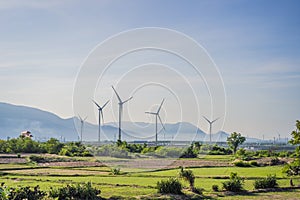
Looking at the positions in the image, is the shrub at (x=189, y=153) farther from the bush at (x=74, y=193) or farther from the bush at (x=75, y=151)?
the bush at (x=74, y=193)

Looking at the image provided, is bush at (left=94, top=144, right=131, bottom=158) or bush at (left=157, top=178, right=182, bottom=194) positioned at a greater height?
bush at (left=94, top=144, right=131, bottom=158)

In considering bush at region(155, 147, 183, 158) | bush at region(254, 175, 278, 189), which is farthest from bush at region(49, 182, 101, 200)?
bush at region(155, 147, 183, 158)


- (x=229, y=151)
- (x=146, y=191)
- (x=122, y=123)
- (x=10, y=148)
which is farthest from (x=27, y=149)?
(x=146, y=191)

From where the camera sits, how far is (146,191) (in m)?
24.2

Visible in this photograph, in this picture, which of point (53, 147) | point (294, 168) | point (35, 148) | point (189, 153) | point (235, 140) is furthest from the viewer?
point (235, 140)

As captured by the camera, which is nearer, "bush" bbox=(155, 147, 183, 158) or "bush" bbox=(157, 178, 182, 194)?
"bush" bbox=(157, 178, 182, 194)

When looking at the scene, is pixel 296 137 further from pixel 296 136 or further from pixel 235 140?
pixel 235 140

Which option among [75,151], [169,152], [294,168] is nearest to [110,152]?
[75,151]

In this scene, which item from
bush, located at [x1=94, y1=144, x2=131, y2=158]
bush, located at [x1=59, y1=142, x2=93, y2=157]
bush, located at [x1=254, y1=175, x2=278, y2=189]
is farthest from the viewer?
bush, located at [x1=59, y1=142, x2=93, y2=157]

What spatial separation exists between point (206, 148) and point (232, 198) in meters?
58.3

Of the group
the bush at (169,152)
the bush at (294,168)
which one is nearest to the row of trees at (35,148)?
the bush at (169,152)

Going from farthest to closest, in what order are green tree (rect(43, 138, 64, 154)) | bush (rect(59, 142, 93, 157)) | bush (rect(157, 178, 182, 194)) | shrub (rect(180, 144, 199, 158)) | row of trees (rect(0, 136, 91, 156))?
1. green tree (rect(43, 138, 64, 154))
2. bush (rect(59, 142, 93, 157))
3. shrub (rect(180, 144, 199, 158))
4. row of trees (rect(0, 136, 91, 156))
5. bush (rect(157, 178, 182, 194))

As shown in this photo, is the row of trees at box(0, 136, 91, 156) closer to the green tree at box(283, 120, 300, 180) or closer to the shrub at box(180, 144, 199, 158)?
the shrub at box(180, 144, 199, 158)

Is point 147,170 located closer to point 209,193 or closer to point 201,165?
point 201,165
